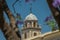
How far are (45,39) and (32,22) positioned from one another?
17035 mm

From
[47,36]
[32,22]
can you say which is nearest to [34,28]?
[32,22]

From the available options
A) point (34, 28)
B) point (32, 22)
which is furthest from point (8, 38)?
point (34, 28)

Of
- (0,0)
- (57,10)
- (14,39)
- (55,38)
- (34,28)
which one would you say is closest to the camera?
(57,10)

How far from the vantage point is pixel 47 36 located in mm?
3076

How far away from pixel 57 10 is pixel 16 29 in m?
0.61

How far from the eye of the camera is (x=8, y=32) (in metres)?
2.17

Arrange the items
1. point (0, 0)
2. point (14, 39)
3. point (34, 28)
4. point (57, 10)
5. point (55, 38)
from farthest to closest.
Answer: point (34, 28), point (55, 38), point (0, 0), point (14, 39), point (57, 10)

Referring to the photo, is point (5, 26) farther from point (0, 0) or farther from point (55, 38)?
point (55, 38)

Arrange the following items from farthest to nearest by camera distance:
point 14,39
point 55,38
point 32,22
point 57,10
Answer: point 32,22, point 55,38, point 14,39, point 57,10

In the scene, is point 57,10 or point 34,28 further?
point 34,28

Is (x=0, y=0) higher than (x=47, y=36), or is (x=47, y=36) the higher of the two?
(x=0, y=0)

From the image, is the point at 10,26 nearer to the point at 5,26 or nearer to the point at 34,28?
the point at 5,26

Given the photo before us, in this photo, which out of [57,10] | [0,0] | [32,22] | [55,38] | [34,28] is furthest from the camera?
[34,28]

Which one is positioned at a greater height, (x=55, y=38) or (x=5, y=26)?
(x=5, y=26)
